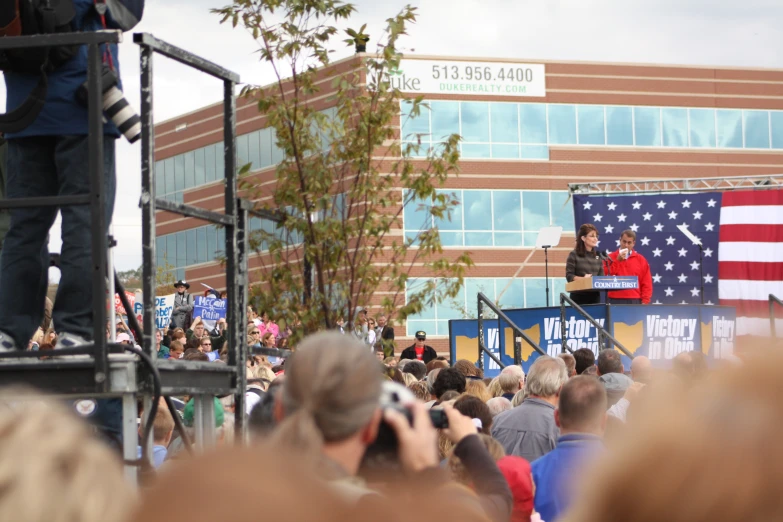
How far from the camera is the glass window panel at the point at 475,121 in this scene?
56656 mm

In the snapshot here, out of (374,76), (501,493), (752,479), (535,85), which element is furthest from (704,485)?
(535,85)

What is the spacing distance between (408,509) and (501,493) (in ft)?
8.55

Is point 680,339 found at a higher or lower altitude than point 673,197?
lower

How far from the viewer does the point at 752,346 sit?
1.23m

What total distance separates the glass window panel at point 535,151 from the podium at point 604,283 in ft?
143

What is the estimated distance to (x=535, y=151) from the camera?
59.1 m

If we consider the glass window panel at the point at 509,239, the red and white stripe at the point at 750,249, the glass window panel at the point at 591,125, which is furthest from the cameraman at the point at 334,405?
the glass window panel at the point at 591,125

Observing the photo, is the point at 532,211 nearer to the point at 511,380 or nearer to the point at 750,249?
the point at 750,249

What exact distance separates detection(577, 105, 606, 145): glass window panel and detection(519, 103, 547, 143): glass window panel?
91.8 inches

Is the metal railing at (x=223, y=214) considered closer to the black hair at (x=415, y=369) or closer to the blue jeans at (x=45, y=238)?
the blue jeans at (x=45, y=238)

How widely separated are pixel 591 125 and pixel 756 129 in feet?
33.8

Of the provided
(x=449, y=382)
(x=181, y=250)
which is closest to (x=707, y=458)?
(x=449, y=382)

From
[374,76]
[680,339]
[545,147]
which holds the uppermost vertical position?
[545,147]

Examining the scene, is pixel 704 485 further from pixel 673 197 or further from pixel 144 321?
pixel 673 197
